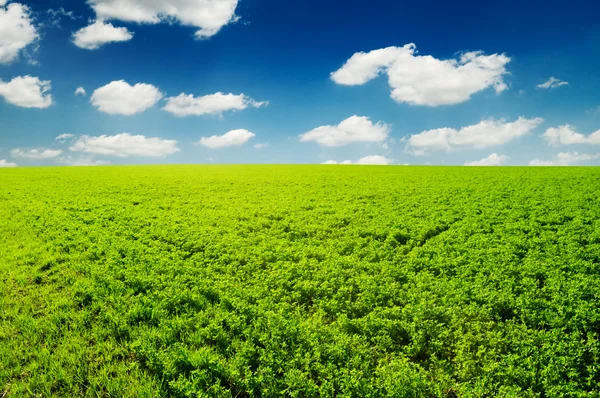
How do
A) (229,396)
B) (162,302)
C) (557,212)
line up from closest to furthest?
(229,396) < (162,302) < (557,212)

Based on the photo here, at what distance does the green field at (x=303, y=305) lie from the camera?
304 inches

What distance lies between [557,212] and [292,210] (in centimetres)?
1434

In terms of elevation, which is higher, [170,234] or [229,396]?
[170,234]

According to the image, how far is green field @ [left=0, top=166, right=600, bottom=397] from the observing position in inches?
304

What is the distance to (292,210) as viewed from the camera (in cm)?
2173

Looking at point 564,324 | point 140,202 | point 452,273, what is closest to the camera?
point 564,324

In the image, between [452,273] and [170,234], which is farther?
[170,234]

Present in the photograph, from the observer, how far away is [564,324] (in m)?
9.38

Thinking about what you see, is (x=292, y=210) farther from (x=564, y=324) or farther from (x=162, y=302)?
(x=564, y=324)

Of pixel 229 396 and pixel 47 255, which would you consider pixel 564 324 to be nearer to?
pixel 229 396

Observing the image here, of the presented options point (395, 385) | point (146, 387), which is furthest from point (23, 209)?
point (395, 385)

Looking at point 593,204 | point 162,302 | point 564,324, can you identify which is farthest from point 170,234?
point 593,204

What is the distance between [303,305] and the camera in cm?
1070

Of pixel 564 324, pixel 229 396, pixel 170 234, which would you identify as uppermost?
pixel 170 234
